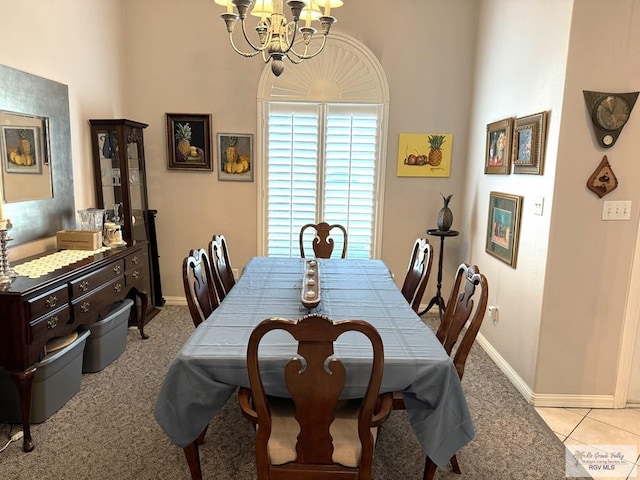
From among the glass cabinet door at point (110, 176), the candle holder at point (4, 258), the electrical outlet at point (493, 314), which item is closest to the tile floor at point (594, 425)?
the electrical outlet at point (493, 314)

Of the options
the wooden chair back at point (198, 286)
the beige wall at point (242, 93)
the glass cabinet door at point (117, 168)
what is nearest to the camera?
the wooden chair back at point (198, 286)

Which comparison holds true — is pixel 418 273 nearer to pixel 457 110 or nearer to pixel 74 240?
pixel 457 110

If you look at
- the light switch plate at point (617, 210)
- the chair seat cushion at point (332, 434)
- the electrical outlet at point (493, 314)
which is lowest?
the electrical outlet at point (493, 314)

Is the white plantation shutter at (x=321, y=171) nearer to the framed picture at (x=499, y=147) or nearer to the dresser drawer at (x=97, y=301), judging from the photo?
the framed picture at (x=499, y=147)

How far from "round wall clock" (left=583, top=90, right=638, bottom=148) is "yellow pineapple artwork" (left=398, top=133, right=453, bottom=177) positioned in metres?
1.74

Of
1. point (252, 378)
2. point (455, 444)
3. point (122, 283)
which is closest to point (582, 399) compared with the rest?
point (455, 444)

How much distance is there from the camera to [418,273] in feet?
9.07

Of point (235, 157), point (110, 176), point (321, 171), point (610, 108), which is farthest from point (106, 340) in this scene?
point (610, 108)

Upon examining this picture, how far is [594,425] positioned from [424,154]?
8.44ft

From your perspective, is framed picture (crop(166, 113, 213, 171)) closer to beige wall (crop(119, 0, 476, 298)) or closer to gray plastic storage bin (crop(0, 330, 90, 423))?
beige wall (crop(119, 0, 476, 298))

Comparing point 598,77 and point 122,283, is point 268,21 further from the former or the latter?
point 122,283

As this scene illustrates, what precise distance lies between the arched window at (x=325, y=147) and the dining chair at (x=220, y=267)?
4.64ft

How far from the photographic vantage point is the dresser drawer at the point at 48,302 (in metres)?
2.21

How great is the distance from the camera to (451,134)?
13.7 ft
